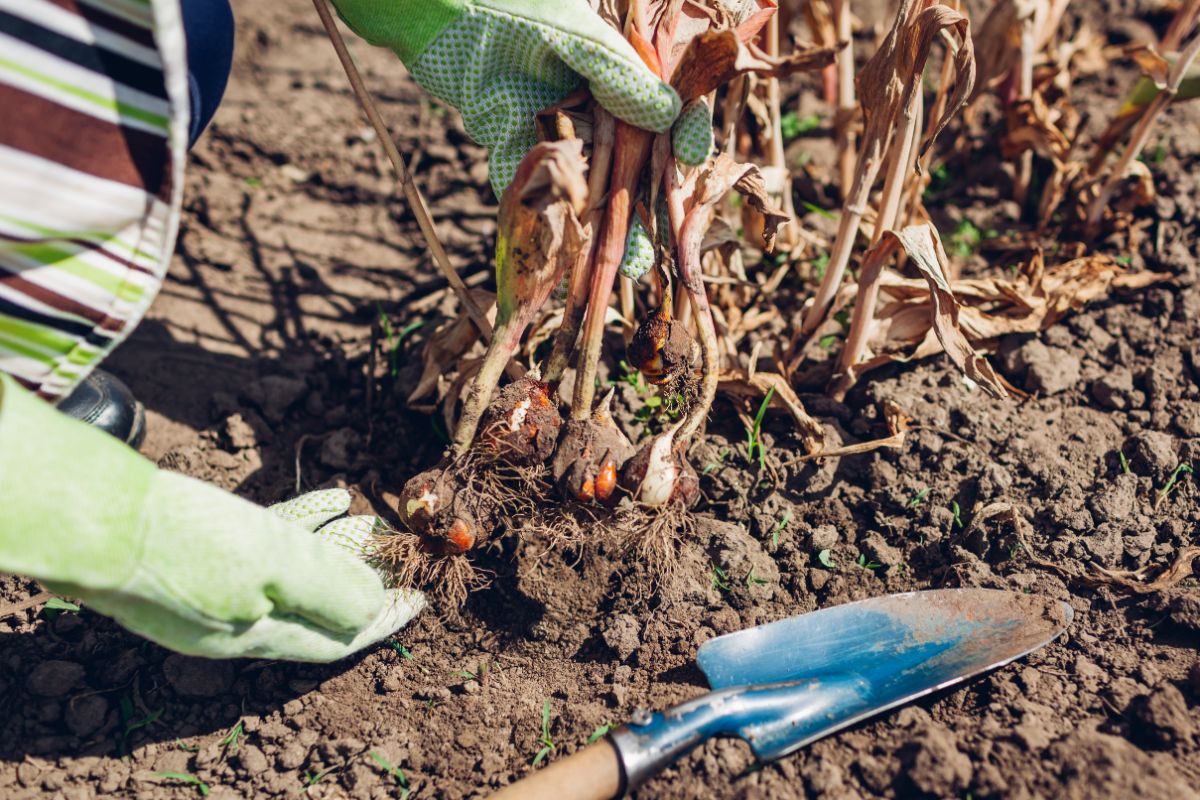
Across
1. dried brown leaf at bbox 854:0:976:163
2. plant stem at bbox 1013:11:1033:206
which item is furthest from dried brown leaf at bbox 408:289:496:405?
plant stem at bbox 1013:11:1033:206

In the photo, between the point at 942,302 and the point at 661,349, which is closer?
the point at 661,349

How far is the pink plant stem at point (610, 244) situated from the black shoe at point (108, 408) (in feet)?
3.13

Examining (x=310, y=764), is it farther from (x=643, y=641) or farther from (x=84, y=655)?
(x=643, y=641)

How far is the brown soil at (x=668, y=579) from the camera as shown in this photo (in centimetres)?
138

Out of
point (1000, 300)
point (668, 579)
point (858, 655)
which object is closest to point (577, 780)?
point (668, 579)

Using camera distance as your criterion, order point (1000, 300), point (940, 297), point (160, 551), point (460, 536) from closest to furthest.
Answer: point (160, 551)
point (460, 536)
point (940, 297)
point (1000, 300)

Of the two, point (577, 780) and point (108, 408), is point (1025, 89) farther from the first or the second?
point (108, 408)

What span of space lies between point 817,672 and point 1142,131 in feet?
5.22

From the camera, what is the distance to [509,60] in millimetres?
1470

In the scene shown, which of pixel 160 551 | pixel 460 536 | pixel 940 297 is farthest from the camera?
pixel 940 297

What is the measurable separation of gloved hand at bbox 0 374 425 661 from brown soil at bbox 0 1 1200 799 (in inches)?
11.1

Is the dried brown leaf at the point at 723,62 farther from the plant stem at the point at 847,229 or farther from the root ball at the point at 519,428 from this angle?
the root ball at the point at 519,428

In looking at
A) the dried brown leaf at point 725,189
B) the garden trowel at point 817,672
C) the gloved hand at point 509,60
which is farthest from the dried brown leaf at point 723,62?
the garden trowel at point 817,672

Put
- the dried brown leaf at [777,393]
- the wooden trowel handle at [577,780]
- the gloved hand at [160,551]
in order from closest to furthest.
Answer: the gloved hand at [160,551], the wooden trowel handle at [577,780], the dried brown leaf at [777,393]
